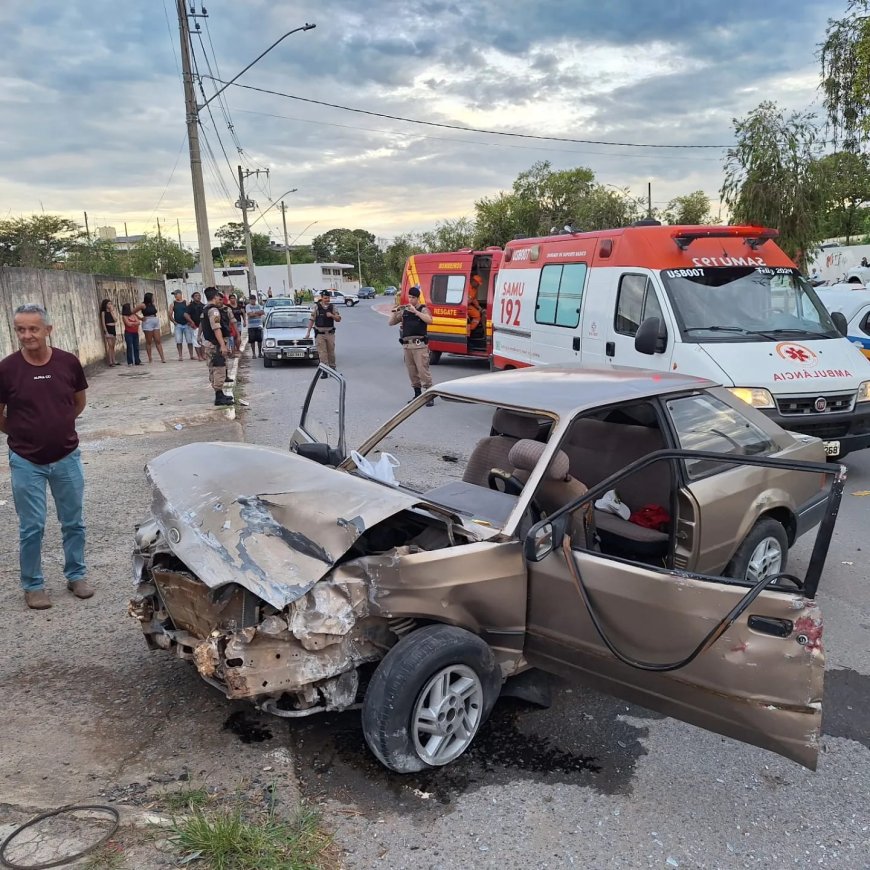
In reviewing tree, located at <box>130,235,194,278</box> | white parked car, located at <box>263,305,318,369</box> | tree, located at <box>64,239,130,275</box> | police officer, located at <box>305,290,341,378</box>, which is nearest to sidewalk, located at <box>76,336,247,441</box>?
white parked car, located at <box>263,305,318,369</box>

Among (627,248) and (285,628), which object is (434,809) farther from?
(627,248)

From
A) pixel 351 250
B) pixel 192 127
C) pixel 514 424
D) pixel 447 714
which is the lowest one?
pixel 447 714

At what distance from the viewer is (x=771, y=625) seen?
2.58 meters

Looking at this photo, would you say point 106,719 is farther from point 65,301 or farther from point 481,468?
point 65,301

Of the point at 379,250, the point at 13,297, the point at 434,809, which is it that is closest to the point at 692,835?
the point at 434,809

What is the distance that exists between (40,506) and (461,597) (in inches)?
113

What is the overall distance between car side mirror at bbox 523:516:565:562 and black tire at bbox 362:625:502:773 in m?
0.42

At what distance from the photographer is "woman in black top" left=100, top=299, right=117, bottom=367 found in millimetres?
17938

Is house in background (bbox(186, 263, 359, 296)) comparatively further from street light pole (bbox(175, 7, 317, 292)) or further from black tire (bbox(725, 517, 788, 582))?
black tire (bbox(725, 517, 788, 582))

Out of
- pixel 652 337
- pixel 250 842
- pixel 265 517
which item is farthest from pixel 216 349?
pixel 250 842

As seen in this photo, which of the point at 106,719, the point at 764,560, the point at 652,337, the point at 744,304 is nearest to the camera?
the point at 106,719

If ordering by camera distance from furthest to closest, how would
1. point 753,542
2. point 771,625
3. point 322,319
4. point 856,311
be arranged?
point 322,319, point 856,311, point 753,542, point 771,625

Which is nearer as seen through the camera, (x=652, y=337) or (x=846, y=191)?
(x=652, y=337)

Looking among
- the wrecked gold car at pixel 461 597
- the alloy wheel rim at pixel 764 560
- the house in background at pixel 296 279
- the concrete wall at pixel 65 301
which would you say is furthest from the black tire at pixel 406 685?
the house in background at pixel 296 279
